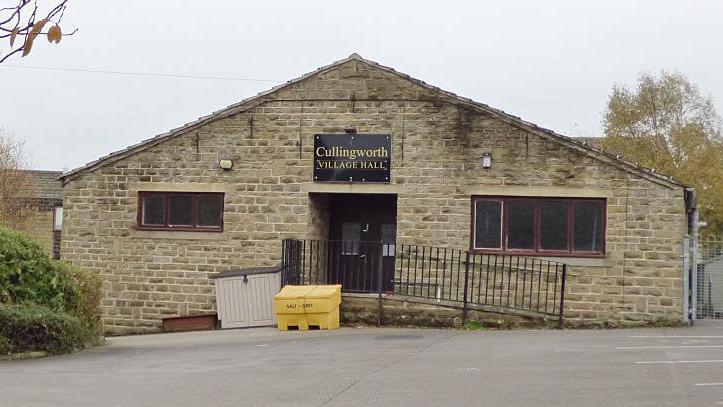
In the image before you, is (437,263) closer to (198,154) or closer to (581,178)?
(581,178)

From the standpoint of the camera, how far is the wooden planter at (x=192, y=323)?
60.1 ft

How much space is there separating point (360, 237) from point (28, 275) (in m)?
8.12

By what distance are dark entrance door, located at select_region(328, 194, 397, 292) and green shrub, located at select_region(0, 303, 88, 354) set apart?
20.5 ft

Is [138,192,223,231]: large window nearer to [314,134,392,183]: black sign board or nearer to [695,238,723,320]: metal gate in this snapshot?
[314,134,392,183]: black sign board

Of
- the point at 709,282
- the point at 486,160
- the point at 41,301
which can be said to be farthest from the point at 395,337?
the point at 709,282

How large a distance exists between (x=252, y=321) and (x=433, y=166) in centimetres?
468

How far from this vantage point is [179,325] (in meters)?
18.5

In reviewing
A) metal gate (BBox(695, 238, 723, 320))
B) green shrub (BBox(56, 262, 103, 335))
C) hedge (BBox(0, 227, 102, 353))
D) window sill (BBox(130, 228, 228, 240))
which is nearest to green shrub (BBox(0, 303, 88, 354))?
hedge (BBox(0, 227, 102, 353))

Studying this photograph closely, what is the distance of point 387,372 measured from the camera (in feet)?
34.4

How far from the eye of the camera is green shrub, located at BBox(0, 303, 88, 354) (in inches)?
496

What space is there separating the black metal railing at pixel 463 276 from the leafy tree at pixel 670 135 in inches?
801

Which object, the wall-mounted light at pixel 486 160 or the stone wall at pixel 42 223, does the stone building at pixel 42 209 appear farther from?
the wall-mounted light at pixel 486 160

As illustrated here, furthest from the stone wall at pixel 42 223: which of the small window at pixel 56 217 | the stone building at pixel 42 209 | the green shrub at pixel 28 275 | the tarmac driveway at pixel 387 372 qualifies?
the green shrub at pixel 28 275

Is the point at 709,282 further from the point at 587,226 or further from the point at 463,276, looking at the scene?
the point at 463,276
